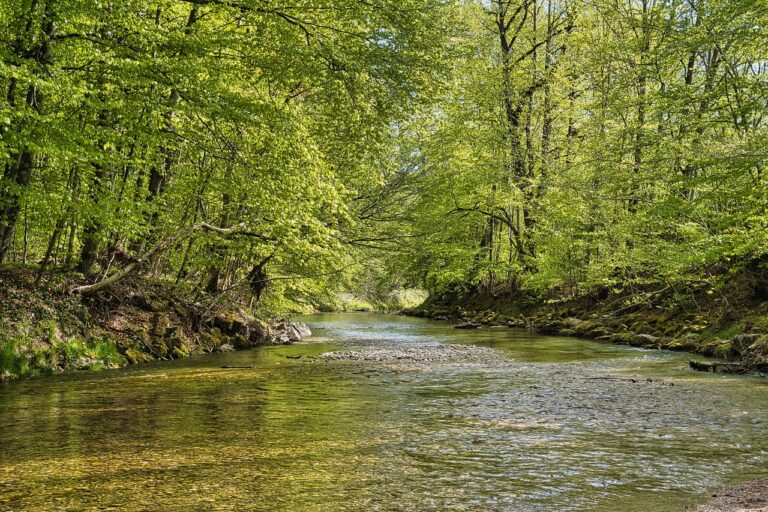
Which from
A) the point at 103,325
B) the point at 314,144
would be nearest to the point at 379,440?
the point at 314,144

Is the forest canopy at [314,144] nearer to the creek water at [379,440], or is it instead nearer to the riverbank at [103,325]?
the riverbank at [103,325]

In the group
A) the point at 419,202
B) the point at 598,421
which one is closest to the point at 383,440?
the point at 598,421

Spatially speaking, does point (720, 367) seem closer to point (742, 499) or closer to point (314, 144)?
point (742, 499)

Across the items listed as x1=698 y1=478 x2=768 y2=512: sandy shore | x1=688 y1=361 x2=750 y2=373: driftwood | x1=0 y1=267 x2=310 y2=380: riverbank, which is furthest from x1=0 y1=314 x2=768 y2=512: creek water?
x1=0 y1=267 x2=310 y2=380: riverbank

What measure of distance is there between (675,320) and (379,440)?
724 inches

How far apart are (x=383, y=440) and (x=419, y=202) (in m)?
21.8

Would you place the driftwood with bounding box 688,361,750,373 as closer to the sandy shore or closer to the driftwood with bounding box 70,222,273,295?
the sandy shore

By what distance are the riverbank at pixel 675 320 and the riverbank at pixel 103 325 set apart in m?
14.1

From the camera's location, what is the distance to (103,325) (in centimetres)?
1588

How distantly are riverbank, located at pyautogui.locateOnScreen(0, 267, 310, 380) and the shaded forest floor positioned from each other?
46.2ft

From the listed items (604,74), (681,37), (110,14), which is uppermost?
(604,74)

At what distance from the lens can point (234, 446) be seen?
7023mm

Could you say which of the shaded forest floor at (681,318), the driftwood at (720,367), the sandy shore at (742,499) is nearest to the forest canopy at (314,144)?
the shaded forest floor at (681,318)

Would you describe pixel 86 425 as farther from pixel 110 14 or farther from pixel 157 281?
pixel 157 281
